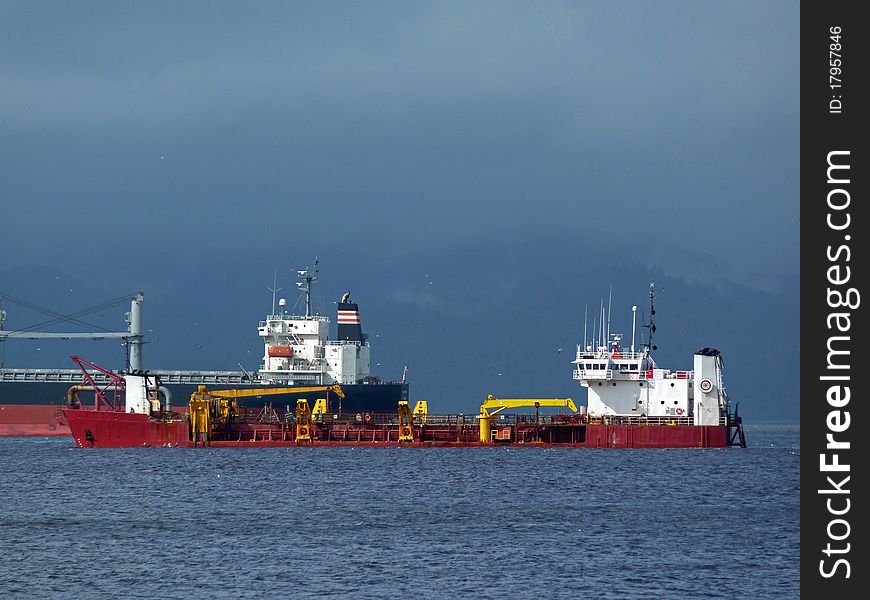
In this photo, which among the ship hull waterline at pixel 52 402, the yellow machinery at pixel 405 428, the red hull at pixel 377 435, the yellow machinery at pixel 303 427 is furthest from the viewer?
the ship hull waterline at pixel 52 402

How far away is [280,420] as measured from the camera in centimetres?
8000

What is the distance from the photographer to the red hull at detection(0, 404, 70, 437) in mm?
97750

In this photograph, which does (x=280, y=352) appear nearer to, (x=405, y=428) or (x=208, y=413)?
(x=208, y=413)

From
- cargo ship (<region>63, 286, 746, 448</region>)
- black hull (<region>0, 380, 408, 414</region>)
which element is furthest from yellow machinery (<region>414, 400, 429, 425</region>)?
black hull (<region>0, 380, 408, 414</region>)

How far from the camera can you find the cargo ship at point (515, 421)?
234 feet

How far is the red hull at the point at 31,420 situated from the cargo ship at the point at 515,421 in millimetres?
20064

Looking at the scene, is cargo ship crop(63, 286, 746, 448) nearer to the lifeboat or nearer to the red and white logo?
the lifeboat

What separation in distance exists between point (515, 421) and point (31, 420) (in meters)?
40.2

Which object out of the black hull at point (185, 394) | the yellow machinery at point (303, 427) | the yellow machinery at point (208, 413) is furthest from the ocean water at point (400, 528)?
the black hull at point (185, 394)

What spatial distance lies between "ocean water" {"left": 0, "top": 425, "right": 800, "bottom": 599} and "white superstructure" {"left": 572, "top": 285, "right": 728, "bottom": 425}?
4.24m

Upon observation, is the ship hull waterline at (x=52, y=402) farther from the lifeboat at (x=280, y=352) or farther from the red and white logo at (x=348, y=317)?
the red and white logo at (x=348, y=317)
